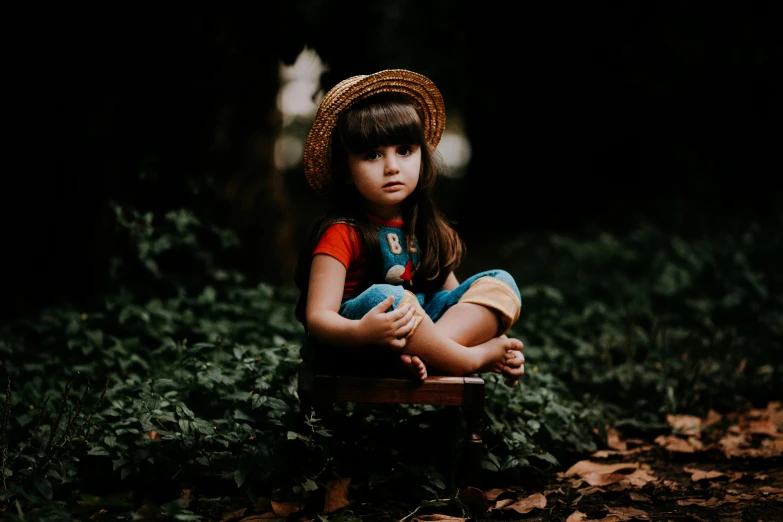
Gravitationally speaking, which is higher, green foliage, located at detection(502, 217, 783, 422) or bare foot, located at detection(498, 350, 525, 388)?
green foliage, located at detection(502, 217, 783, 422)

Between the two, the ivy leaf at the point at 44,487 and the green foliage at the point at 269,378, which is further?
the green foliage at the point at 269,378

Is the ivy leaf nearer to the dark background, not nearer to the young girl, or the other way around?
the young girl

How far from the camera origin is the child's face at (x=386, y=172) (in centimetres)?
272

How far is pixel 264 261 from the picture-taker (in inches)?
229

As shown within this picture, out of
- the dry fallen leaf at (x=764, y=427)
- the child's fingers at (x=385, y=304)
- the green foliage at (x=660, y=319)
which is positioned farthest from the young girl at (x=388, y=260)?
the dry fallen leaf at (x=764, y=427)

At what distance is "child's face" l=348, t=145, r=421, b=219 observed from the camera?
2.72 m

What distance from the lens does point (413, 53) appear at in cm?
836

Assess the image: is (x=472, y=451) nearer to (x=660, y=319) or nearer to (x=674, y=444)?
(x=674, y=444)

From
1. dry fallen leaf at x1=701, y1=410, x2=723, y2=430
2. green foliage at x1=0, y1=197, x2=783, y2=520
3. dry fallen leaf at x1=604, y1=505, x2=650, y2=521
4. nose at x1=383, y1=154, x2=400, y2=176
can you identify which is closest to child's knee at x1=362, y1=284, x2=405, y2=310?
nose at x1=383, y1=154, x2=400, y2=176

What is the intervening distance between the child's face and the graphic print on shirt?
13 centimetres

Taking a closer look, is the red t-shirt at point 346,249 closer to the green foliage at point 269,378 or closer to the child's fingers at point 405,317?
the child's fingers at point 405,317

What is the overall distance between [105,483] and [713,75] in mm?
7369

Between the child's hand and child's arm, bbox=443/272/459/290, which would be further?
child's arm, bbox=443/272/459/290

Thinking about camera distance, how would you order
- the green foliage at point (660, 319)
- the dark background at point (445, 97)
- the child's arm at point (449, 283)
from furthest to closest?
1. the dark background at point (445, 97)
2. the green foliage at point (660, 319)
3. the child's arm at point (449, 283)
